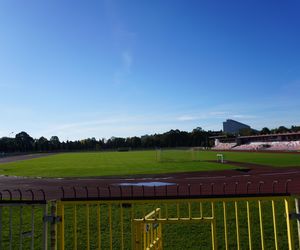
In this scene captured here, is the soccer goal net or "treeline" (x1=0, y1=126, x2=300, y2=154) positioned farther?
"treeline" (x1=0, y1=126, x2=300, y2=154)

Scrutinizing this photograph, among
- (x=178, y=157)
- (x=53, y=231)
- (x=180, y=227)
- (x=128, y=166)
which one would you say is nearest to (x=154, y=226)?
(x=53, y=231)

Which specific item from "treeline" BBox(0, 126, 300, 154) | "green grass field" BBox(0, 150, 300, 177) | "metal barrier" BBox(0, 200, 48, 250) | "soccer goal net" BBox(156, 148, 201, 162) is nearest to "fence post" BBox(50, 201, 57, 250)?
"metal barrier" BBox(0, 200, 48, 250)

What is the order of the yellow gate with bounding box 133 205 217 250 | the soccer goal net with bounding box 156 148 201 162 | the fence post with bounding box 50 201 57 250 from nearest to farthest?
the fence post with bounding box 50 201 57 250
the yellow gate with bounding box 133 205 217 250
the soccer goal net with bounding box 156 148 201 162

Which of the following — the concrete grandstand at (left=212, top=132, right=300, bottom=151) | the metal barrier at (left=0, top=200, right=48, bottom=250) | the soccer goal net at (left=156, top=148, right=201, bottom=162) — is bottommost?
the metal barrier at (left=0, top=200, right=48, bottom=250)

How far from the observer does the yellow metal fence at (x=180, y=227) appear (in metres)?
5.89

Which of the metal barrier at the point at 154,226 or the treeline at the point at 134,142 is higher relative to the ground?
the treeline at the point at 134,142

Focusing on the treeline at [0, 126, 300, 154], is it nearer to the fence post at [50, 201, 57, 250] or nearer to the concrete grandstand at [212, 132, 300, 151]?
the concrete grandstand at [212, 132, 300, 151]

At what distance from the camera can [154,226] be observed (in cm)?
659

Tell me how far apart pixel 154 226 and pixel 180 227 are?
2.88 metres

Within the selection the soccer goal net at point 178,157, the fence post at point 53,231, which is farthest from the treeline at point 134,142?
the fence post at point 53,231

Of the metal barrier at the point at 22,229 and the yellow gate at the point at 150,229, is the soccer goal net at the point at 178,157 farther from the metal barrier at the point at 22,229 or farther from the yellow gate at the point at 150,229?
the yellow gate at the point at 150,229

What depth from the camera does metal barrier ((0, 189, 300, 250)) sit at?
5.74 metres

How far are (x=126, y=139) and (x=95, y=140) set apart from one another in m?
15.9

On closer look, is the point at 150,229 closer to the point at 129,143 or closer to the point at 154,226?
the point at 154,226
